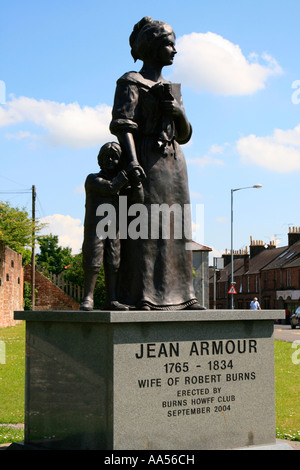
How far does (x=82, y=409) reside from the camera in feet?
19.0

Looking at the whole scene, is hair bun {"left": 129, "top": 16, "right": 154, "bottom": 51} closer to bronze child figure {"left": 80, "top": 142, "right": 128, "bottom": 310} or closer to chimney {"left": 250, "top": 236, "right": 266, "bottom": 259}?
bronze child figure {"left": 80, "top": 142, "right": 128, "bottom": 310}

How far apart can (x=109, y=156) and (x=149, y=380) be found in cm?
230

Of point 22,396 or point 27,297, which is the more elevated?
point 27,297

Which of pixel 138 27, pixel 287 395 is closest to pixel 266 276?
pixel 287 395

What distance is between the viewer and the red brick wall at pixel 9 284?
33.2m

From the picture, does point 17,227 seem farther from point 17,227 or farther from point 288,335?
point 288,335

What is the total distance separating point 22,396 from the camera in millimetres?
11555

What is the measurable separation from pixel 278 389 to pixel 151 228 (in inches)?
272

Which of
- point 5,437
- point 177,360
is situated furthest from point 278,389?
point 177,360

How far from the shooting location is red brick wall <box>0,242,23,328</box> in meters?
33.2

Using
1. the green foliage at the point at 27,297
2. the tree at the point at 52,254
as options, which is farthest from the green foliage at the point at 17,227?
the tree at the point at 52,254

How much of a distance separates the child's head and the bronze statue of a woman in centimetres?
13
